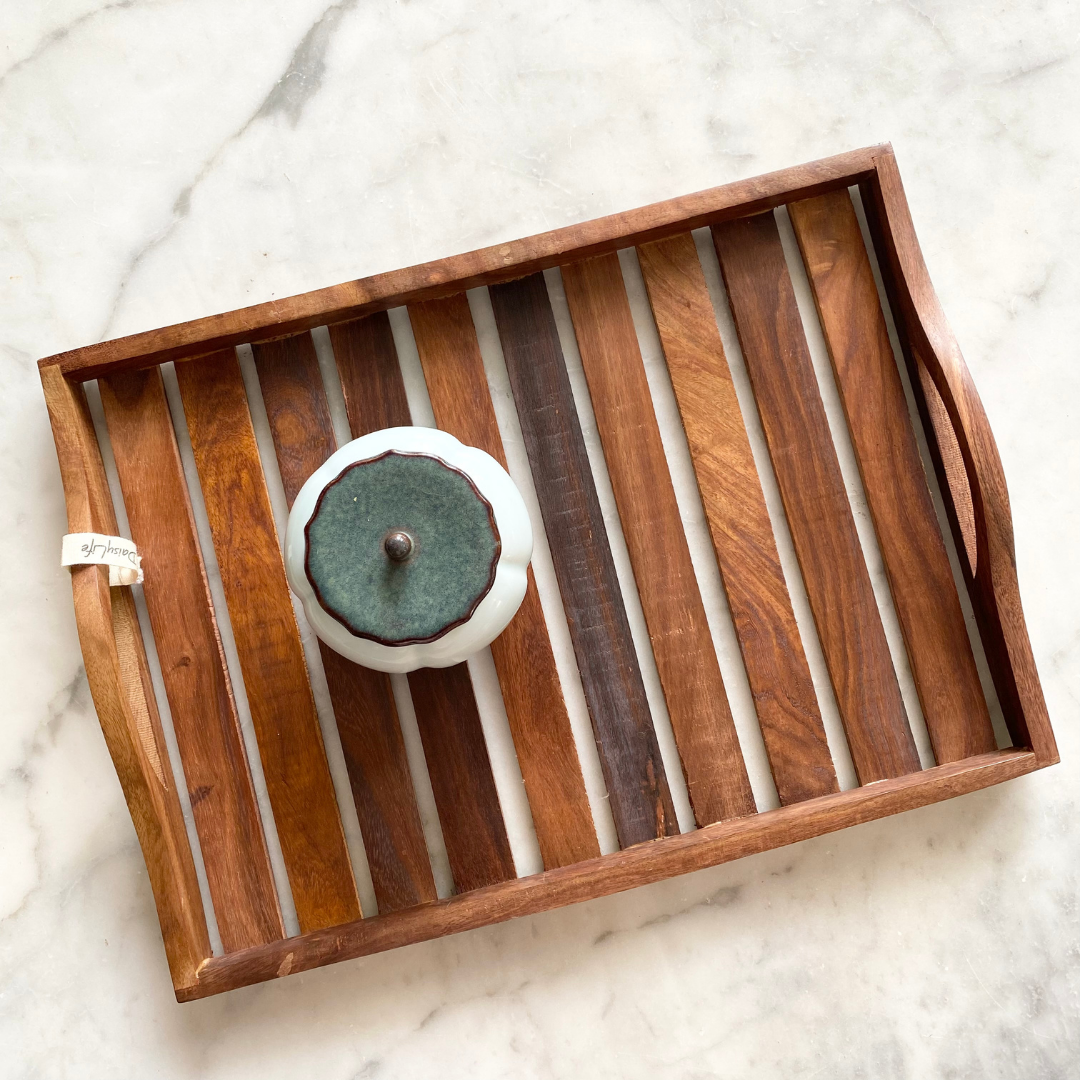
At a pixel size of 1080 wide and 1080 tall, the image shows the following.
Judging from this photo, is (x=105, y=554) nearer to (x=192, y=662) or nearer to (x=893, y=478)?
(x=192, y=662)

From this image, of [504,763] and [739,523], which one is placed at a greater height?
[739,523]

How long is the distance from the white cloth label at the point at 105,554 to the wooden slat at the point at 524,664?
276mm

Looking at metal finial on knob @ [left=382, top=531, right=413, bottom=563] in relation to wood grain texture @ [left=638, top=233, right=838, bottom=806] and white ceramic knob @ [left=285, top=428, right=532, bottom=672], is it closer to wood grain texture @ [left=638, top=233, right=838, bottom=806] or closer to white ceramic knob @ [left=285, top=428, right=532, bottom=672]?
white ceramic knob @ [left=285, top=428, right=532, bottom=672]

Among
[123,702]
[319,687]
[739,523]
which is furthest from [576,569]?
[123,702]

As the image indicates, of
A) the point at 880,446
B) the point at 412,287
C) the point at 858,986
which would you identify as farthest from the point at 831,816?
the point at 412,287

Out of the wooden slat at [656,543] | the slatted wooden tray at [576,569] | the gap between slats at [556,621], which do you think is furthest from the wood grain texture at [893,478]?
the gap between slats at [556,621]

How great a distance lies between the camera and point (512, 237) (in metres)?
0.81

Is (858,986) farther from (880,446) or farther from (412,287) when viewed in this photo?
(412,287)

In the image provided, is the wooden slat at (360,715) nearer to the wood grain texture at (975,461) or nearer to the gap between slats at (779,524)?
the gap between slats at (779,524)

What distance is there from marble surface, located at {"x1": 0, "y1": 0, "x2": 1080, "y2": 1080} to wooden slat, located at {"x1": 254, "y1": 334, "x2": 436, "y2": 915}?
0.09 metres

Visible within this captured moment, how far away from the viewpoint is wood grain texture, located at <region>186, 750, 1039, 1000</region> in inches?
Result: 28.4

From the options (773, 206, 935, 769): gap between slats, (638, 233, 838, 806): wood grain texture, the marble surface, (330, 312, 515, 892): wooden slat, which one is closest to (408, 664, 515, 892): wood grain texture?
(330, 312, 515, 892): wooden slat

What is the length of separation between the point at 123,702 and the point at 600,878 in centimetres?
40

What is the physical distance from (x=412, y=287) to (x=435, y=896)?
504 millimetres
